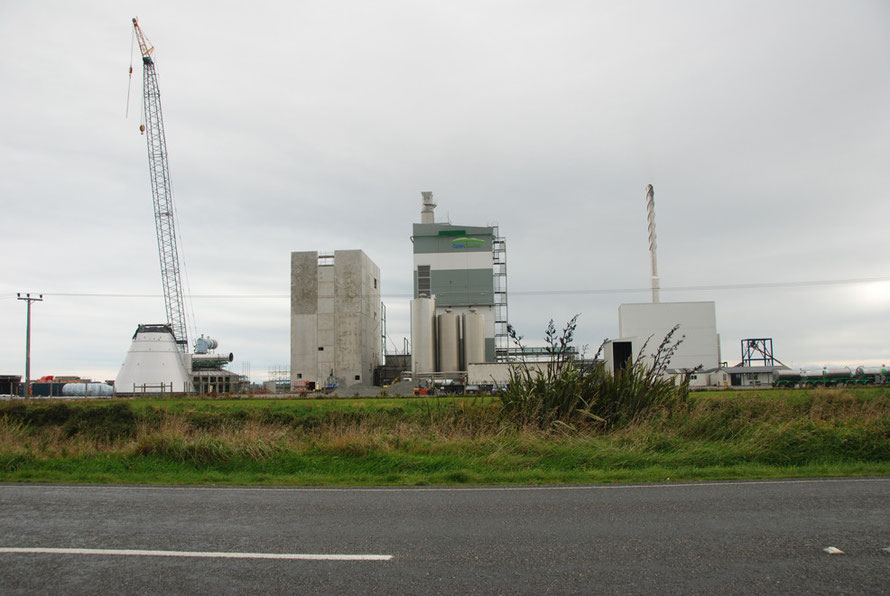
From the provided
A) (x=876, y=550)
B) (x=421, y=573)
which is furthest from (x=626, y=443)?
(x=421, y=573)

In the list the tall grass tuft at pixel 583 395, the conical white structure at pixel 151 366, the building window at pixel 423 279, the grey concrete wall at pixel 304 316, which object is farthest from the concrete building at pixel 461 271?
the tall grass tuft at pixel 583 395

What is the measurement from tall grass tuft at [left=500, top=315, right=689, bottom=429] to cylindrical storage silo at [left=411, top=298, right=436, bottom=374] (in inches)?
2373

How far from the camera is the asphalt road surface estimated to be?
4.79 meters

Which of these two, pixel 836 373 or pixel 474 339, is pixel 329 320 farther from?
pixel 836 373

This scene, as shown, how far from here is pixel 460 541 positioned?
19.8 ft

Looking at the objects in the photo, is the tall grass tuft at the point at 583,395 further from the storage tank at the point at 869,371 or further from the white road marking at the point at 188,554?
the storage tank at the point at 869,371

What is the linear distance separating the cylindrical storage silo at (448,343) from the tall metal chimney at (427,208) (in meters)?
22.2

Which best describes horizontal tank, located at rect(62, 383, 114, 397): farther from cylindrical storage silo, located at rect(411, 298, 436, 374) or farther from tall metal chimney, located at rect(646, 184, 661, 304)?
tall metal chimney, located at rect(646, 184, 661, 304)

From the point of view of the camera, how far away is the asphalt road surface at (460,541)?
479 cm

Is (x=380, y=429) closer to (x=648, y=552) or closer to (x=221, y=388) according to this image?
(x=648, y=552)

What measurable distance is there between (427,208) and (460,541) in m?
93.1

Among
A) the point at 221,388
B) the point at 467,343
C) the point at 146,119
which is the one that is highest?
the point at 146,119

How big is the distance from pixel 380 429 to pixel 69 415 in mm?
12230

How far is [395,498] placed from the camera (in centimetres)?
861
